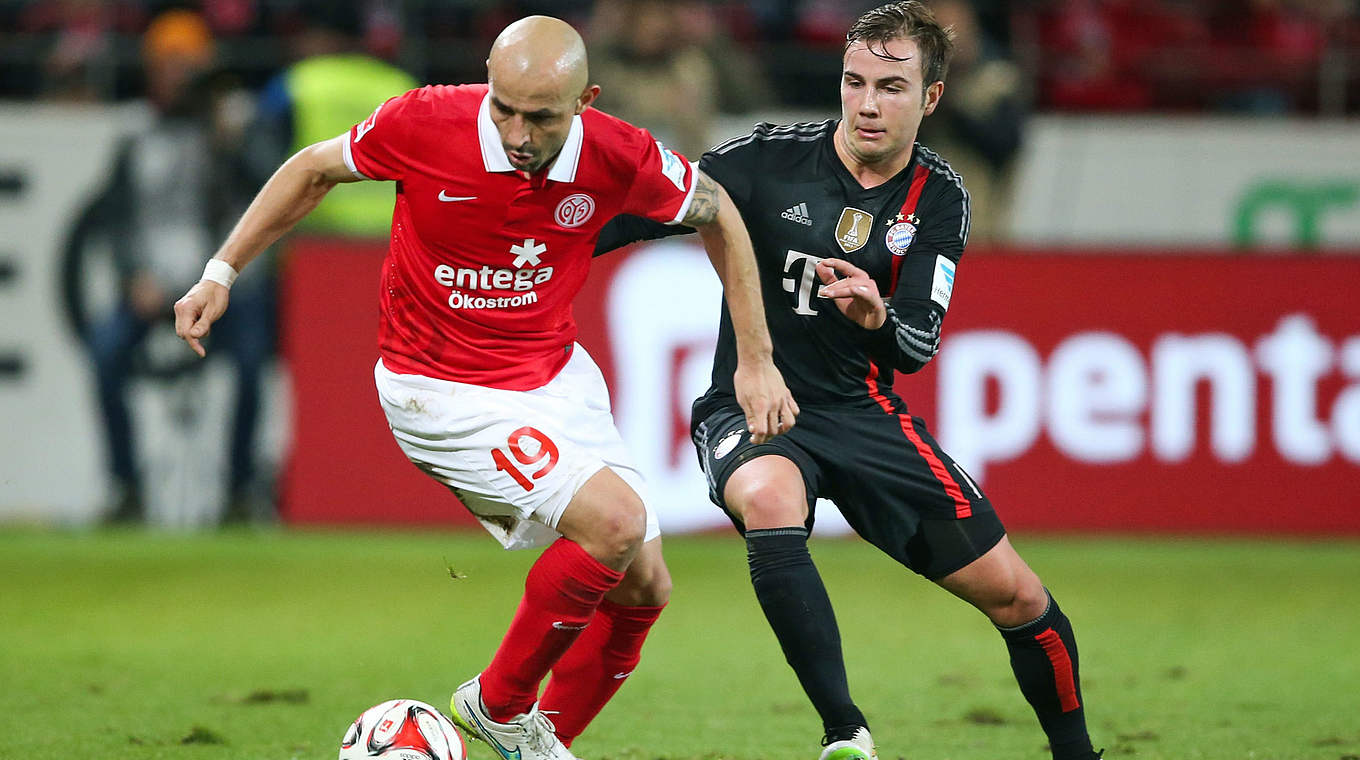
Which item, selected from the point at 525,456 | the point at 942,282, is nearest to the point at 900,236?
the point at 942,282

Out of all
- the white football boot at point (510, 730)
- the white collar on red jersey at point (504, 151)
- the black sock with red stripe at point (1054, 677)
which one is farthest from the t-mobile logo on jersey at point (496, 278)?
the black sock with red stripe at point (1054, 677)

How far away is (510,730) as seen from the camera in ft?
15.2

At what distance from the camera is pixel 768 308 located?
4.98 meters

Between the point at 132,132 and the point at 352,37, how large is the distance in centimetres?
247

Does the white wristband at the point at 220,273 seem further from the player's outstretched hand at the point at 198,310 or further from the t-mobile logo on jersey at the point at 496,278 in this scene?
the t-mobile logo on jersey at the point at 496,278

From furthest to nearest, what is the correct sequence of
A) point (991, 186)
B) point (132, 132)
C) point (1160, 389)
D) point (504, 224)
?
point (991, 186) < point (132, 132) < point (1160, 389) < point (504, 224)

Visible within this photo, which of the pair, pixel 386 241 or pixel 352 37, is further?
pixel 352 37

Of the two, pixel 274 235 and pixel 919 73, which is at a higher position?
Result: pixel 919 73

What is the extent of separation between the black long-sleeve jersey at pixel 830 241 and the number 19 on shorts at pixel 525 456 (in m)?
0.63

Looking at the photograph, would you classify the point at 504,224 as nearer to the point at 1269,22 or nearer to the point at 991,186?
the point at 991,186

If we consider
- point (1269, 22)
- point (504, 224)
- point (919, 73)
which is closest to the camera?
point (504, 224)

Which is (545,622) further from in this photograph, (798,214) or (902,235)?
(902,235)

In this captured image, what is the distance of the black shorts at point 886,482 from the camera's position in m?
4.62

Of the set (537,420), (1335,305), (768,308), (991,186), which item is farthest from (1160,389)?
(537,420)
